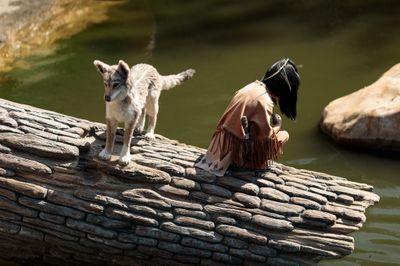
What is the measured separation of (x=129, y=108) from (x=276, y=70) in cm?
118

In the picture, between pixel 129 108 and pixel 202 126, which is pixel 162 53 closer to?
pixel 202 126

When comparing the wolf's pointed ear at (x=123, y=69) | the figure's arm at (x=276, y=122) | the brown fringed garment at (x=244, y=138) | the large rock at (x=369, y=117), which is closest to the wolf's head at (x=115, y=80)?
the wolf's pointed ear at (x=123, y=69)

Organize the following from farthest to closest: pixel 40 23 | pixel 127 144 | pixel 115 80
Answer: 1. pixel 40 23
2. pixel 127 144
3. pixel 115 80

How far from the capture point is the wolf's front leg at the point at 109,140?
5488 millimetres

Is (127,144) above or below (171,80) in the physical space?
below

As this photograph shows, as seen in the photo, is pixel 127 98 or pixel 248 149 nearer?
pixel 127 98

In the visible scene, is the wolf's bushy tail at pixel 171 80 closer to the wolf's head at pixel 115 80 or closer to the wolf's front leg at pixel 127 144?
the wolf's front leg at pixel 127 144

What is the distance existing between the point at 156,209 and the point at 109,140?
0.64 m

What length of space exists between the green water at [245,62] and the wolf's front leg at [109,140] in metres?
2.36

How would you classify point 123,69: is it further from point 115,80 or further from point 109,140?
point 109,140

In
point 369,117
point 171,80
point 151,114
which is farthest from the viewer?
point 369,117

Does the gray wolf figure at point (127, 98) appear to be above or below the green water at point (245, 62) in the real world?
below

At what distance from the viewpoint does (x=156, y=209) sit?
5469mm

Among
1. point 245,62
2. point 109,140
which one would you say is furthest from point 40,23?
point 109,140
